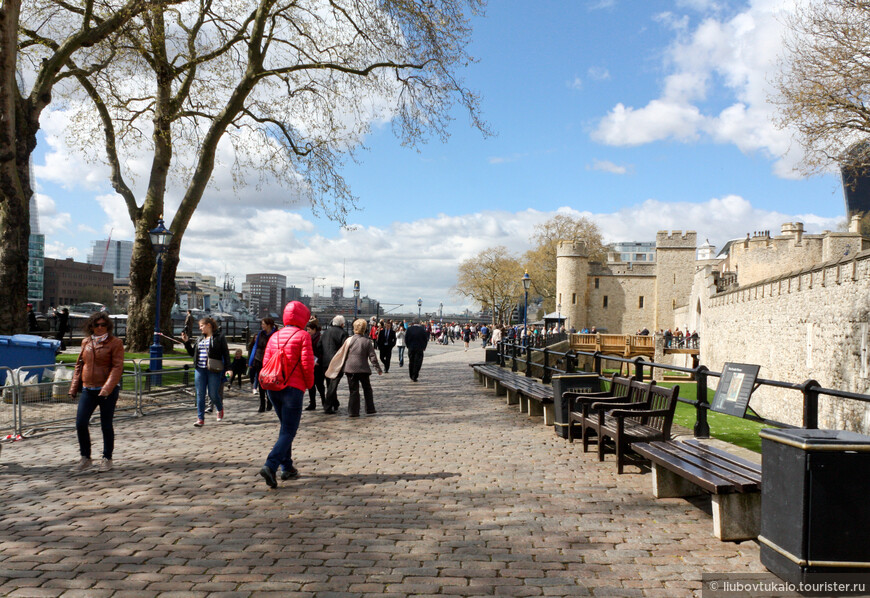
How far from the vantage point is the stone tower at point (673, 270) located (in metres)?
64.8

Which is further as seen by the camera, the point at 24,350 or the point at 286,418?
the point at 24,350

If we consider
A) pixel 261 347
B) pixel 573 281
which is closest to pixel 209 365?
pixel 261 347

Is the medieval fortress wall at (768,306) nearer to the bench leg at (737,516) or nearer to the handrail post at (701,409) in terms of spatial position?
the handrail post at (701,409)

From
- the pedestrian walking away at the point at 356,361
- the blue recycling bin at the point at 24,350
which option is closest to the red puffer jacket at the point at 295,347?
the pedestrian walking away at the point at 356,361

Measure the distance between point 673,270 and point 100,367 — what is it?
6433cm

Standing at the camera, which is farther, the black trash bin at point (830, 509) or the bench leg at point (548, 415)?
the bench leg at point (548, 415)

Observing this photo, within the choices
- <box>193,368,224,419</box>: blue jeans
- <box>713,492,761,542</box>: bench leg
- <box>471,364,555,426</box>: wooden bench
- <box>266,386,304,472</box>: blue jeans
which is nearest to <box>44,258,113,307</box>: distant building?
<box>471,364,555,426</box>: wooden bench

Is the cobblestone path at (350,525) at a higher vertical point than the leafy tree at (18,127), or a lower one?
lower

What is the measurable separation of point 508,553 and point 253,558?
161 cm

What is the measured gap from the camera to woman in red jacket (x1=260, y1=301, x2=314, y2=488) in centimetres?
628

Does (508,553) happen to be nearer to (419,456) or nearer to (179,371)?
(419,456)

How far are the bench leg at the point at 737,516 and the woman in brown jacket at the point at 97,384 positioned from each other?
579cm

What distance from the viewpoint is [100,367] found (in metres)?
6.99

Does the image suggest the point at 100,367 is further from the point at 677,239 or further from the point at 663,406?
the point at 677,239
